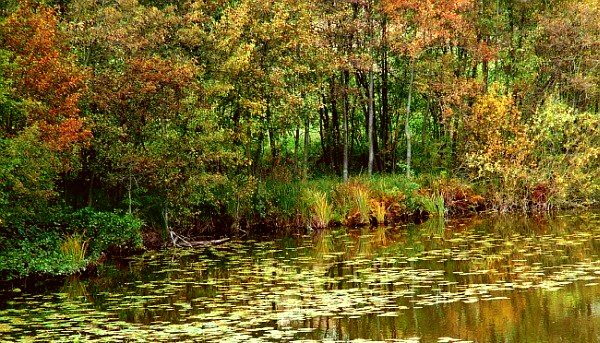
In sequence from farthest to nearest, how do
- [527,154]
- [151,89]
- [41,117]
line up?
[527,154]
[151,89]
[41,117]

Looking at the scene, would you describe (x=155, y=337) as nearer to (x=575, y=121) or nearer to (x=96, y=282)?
(x=96, y=282)

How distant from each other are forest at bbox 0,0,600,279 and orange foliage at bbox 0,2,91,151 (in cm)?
5

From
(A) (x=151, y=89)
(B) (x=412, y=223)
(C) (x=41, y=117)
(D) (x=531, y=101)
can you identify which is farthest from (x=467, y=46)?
(C) (x=41, y=117)

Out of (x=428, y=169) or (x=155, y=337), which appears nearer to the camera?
(x=155, y=337)

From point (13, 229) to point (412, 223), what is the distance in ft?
48.2

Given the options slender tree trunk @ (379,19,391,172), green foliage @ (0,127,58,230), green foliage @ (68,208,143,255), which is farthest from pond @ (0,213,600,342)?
→ slender tree trunk @ (379,19,391,172)

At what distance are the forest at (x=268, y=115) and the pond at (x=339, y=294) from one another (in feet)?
7.88

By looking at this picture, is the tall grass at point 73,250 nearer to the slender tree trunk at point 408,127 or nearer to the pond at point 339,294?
the pond at point 339,294

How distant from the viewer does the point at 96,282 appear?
738 inches

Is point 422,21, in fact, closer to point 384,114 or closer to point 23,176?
point 384,114

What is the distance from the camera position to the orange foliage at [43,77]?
62.8ft

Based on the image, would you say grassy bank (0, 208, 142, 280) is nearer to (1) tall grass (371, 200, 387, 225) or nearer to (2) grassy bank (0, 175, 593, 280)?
(2) grassy bank (0, 175, 593, 280)

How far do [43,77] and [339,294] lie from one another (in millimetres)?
9318

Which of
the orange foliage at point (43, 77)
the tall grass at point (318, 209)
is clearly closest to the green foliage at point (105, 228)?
the orange foliage at point (43, 77)
